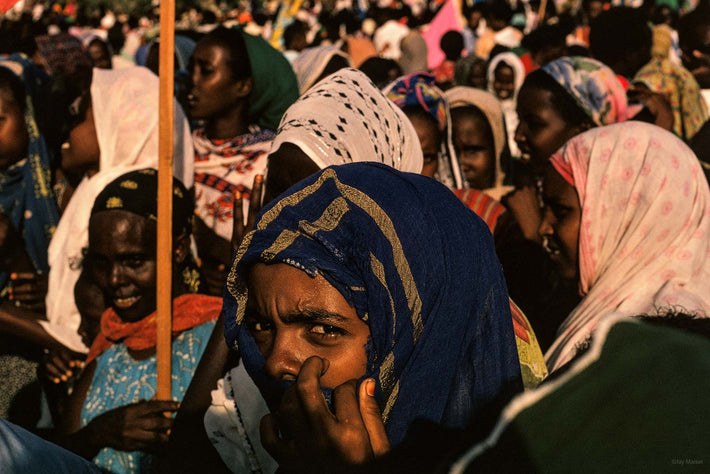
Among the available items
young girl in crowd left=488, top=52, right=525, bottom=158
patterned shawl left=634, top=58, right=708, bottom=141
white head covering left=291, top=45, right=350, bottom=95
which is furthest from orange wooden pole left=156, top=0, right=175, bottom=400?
young girl in crowd left=488, top=52, right=525, bottom=158

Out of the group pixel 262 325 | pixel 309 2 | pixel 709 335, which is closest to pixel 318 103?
pixel 262 325

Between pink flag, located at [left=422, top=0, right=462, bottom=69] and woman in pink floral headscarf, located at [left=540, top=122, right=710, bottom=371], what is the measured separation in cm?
905

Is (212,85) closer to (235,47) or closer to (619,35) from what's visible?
(235,47)

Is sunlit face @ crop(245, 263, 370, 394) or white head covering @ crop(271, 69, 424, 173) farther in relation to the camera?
white head covering @ crop(271, 69, 424, 173)

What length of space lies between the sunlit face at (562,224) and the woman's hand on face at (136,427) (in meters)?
1.57

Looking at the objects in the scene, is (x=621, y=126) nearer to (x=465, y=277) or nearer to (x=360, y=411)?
(x=465, y=277)

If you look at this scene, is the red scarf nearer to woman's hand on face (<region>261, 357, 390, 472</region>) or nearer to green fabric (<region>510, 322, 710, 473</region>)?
woman's hand on face (<region>261, 357, 390, 472</region>)

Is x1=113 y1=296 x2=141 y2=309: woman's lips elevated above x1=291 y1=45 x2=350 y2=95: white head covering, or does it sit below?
below

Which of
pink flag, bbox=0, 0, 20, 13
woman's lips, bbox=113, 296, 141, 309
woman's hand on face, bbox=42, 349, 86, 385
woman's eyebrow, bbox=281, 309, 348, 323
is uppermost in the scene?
pink flag, bbox=0, 0, 20, 13

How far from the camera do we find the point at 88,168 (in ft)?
13.3

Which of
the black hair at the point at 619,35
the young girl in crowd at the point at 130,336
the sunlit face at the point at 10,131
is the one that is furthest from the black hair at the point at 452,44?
the young girl in crowd at the point at 130,336

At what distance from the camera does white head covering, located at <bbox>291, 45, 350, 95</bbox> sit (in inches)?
206

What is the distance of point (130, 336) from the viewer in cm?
289

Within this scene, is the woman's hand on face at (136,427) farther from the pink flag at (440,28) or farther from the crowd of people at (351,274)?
the pink flag at (440,28)
